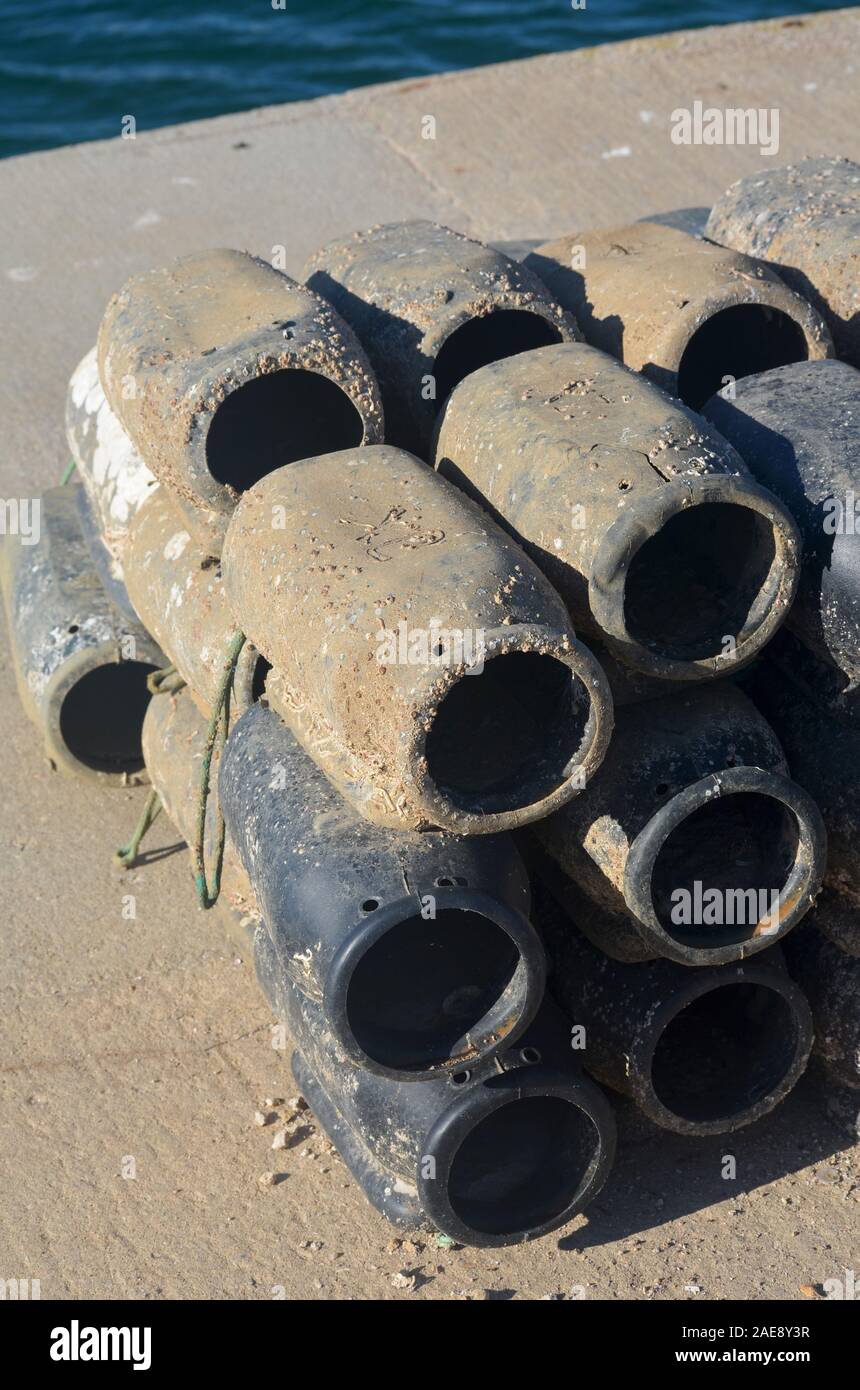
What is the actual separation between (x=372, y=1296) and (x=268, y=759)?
1.20 m

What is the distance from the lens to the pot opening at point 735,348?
426cm

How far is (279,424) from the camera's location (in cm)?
420

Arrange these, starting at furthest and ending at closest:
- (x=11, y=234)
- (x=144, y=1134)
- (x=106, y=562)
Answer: (x=11, y=234) → (x=106, y=562) → (x=144, y=1134)

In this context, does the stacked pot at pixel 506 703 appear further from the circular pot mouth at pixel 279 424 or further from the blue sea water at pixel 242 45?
the blue sea water at pixel 242 45

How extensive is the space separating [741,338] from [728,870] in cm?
163

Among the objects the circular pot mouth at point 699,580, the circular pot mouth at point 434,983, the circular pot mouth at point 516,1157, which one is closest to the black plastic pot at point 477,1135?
the circular pot mouth at point 516,1157

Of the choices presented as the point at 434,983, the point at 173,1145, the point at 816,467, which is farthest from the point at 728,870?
the point at 173,1145

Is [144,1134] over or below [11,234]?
below

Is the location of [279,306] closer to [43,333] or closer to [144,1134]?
[144,1134]

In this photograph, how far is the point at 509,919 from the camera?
127 inches

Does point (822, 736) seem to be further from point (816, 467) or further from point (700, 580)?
point (816, 467)

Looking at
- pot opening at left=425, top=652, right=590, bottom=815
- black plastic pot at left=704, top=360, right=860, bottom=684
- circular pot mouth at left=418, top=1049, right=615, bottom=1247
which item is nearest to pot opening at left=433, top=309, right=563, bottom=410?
black plastic pot at left=704, top=360, right=860, bottom=684

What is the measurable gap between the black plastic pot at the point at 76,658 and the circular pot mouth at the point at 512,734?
5.33 ft
